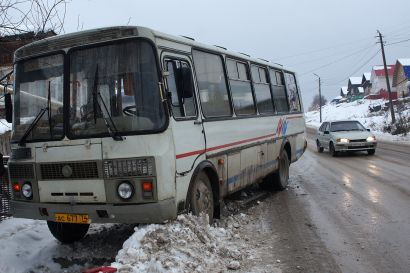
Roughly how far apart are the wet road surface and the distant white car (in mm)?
5899

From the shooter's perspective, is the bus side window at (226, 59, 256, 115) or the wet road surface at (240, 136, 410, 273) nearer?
the wet road surface at (240, 136, 410, 273)

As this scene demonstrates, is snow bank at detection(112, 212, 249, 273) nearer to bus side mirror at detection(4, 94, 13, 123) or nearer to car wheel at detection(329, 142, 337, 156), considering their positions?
bus side mirror at detection(4, 94, 13, 123)

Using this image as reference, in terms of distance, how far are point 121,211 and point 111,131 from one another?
956 millimetres

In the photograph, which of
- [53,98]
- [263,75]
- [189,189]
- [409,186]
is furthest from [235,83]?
[409,186]

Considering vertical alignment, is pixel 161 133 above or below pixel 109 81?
below

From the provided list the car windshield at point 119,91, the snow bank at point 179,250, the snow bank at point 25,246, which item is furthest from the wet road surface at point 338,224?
the snow bank at point 25,246

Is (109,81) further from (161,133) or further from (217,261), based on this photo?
(217,261)

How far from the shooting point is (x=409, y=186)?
37.1 ft

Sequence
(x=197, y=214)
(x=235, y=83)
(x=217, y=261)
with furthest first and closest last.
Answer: (x=235, y=83) < (x=197, y=214) < (x=217, y=261)

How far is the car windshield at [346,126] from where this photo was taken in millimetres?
20841

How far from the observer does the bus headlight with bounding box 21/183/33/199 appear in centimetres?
642

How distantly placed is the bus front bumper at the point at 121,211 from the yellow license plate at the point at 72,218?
38mm

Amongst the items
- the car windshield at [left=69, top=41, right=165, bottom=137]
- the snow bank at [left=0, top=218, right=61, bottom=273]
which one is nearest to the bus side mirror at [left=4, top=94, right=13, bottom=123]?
the car windshield at [left=69, top=41, right=165, bottom=137]

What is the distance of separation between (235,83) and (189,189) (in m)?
2.99
